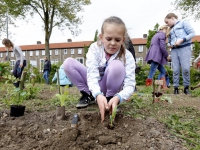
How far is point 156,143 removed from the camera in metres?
1.38

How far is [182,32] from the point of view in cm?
398

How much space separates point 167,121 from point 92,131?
744mm

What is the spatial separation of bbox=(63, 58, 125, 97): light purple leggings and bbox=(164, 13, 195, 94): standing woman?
89.4 inches

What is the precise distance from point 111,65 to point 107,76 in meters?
0.12

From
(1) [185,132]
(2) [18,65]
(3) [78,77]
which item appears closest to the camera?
(1) [185,132]

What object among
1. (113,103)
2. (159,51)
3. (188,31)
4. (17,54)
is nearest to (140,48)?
(159,51)

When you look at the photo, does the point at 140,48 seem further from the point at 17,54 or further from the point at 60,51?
the point at 17,54

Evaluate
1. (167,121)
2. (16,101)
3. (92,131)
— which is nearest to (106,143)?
(92,131)

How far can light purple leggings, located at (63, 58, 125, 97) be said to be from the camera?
6.11 feet

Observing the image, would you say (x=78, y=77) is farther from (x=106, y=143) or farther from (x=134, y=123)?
(x=106, y=143)

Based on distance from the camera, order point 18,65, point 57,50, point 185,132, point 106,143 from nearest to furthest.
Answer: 1. point 106,143
2. point 185,132
3. point 18,65
4. point 57,50

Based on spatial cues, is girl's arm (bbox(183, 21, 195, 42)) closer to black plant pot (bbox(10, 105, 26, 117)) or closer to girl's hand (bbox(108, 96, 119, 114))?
girl's hand (bbox(108, 96, 119, 114))

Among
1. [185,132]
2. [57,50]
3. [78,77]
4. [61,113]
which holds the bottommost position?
[185,132]

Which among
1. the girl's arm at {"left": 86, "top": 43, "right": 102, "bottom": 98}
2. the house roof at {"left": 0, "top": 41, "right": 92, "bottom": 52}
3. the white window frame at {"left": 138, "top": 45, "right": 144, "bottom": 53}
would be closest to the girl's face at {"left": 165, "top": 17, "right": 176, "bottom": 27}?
the girl's arm at {"left": 86, "top": 43, "right": 102, "bottom": 98}
